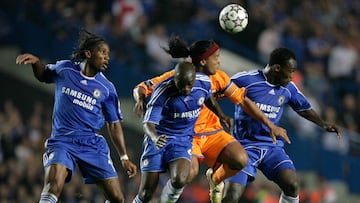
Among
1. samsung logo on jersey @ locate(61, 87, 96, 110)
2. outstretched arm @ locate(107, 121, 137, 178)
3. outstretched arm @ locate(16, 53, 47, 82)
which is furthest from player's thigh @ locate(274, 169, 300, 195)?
outstretched arm @ locate(16, 53, 47, 82)

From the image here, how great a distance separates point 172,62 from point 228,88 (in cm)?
777

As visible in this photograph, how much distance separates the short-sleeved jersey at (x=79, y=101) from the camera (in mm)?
9773

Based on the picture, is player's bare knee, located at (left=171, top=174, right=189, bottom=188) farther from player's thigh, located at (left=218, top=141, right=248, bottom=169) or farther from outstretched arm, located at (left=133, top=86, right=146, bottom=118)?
outstretched arm, located at (left=133, top=86, right=146, bottom=118)

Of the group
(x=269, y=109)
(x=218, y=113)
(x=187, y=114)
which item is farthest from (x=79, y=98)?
(x=269, y=109)

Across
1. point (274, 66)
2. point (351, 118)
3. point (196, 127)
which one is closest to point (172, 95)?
point (196, 127)

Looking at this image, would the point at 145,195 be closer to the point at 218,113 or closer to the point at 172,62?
the point at 218,113

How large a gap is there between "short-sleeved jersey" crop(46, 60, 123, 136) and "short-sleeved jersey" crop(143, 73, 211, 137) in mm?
470

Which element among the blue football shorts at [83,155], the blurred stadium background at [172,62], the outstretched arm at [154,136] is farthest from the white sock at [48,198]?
the blurred stadium background at [172,62]

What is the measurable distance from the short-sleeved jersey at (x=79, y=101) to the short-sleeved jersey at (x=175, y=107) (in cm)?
47

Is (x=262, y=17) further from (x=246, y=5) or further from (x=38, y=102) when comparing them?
(x=38, y=102)

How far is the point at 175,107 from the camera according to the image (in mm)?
10023

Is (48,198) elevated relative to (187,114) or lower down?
lower down

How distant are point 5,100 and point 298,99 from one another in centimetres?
965

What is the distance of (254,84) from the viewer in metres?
10.8
